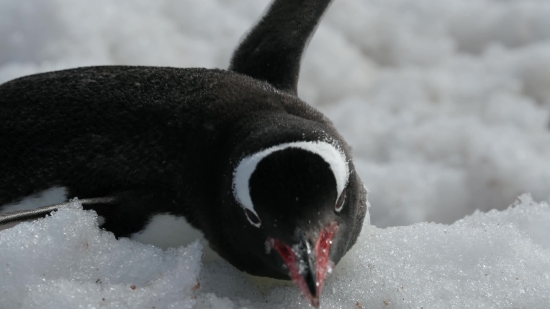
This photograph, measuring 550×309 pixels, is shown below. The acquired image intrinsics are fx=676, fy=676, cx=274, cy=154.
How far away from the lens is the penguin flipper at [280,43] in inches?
103

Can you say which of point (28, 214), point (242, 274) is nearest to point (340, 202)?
point (242, 274)

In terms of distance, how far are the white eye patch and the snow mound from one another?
0.23 m

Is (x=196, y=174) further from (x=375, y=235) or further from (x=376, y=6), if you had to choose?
(x=376, y=6)

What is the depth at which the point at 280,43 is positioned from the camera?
8.90 ft

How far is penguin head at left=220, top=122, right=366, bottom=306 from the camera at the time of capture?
1440 mm

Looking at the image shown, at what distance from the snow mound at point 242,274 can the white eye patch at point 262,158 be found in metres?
0.23

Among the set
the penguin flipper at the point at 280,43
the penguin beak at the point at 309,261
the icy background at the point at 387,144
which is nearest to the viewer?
the penguin beak at the point at 309,261

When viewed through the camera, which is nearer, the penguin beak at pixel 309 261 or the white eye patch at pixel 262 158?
the penguin beak at pixel 309 261

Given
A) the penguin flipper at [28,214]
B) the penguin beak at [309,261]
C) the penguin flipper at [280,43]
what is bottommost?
the penguin beak at [309,261]

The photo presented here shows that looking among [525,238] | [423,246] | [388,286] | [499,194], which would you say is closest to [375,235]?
[423,246]

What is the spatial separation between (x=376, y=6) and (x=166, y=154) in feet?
12.4

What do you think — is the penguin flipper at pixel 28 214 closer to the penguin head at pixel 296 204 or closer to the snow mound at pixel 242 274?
the snow mound at pixel 242 274

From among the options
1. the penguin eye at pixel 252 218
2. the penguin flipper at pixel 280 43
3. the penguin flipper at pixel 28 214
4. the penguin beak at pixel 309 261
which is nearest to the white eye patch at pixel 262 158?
the penguin eye at pixel 252 218

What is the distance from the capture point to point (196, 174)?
1.77 meters
